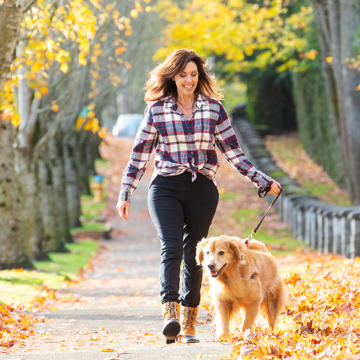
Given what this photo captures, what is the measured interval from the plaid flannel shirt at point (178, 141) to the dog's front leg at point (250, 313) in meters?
1.02

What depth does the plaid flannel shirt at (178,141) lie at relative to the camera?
A: 4.90 meters

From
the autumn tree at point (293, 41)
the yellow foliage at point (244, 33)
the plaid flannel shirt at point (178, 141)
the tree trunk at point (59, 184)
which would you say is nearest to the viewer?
the plaid flannel shirt at point (178, 141)

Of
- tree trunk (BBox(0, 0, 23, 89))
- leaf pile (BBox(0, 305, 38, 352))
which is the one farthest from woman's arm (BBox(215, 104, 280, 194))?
tree trunk (BBox(0, 0, 23, 89))

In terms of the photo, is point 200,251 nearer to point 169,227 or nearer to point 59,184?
point 169,227

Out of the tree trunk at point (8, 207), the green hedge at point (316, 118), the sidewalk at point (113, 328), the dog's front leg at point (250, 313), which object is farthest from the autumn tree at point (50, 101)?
the green hedge at point (316, 118)

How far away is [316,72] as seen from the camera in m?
24.0

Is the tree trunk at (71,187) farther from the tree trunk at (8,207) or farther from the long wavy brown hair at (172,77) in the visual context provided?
the long wavy brown hair at (172,77)

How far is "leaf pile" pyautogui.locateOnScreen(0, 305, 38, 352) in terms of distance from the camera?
5277 millimetres

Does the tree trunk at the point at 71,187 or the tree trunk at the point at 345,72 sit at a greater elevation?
the tree trunk at the point at 345,72

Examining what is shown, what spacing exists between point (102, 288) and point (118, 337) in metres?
5.42

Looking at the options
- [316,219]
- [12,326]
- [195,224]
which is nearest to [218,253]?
[195,224]

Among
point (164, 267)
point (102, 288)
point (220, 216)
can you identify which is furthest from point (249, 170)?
point (220, 216)

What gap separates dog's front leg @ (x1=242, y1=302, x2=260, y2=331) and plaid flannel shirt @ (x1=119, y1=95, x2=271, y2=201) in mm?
1019

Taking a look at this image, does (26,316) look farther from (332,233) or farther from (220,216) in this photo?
(220,216)
